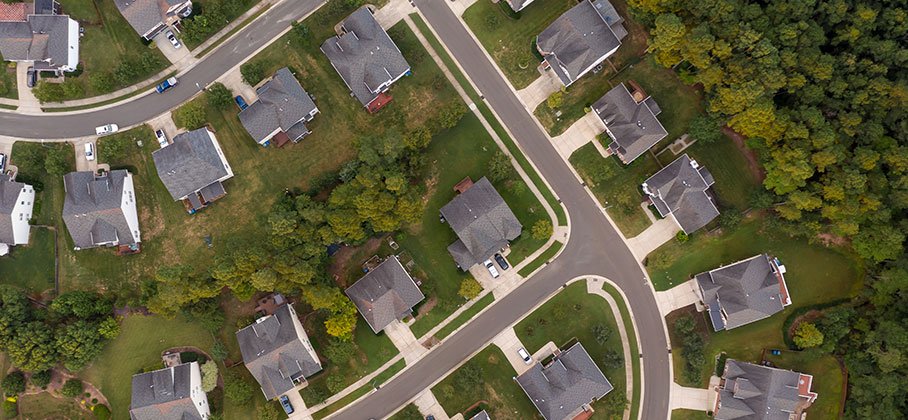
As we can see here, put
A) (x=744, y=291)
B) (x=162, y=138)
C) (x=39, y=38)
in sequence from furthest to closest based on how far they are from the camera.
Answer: (x=162, y=138) → (x=39, y=38) → (x=744, y=291)

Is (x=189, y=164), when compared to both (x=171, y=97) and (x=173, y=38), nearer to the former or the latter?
(x=171, y=97)

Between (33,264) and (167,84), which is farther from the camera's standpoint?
(33,264)

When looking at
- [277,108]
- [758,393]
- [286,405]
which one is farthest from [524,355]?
[277,108]

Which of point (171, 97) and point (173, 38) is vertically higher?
point (173, 38)

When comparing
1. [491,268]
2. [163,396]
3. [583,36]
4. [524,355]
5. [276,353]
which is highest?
[583,36]

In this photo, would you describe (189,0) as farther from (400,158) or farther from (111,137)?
(400,158)

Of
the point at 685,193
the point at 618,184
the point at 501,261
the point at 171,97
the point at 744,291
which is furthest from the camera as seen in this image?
the point at 171,97
